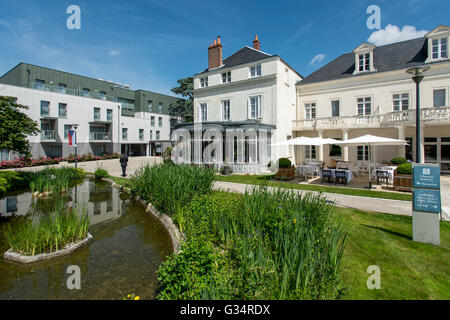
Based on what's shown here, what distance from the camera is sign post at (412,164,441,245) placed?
4668mm

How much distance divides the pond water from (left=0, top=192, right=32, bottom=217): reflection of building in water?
0.30 ft

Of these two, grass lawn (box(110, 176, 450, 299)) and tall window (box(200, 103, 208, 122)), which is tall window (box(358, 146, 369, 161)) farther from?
tall window (box(200, 103, 208, 122))

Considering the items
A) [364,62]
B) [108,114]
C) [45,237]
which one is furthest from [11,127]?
[108,114]

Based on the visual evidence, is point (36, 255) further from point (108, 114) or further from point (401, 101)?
point (108, 114)

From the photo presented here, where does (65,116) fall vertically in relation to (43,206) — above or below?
above

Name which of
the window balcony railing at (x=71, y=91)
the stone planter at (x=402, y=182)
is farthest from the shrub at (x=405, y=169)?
the window balcony railing at (x=71, y=91)

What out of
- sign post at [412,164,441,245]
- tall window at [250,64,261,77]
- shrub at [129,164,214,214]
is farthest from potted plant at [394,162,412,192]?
tall window at [250,64,261,77]

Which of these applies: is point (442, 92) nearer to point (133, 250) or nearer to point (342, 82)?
point (342, 82)

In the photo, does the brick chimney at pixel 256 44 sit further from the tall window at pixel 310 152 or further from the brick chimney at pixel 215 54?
→ the tall window at pixel 310 152

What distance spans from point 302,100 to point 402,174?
13133 millimetres

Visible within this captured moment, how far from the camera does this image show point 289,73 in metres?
20.6

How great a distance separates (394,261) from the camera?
154 inches

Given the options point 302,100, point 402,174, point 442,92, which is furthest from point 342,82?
point 402,174

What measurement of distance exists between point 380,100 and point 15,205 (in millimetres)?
24288
